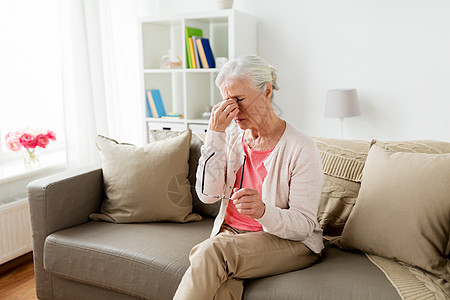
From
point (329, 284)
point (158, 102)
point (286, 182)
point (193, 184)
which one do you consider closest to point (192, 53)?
point (158, 102)

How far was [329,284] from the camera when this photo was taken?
1529 millimetres

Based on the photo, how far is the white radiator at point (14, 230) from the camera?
8.51 ft

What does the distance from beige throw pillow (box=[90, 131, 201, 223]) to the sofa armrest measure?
8 cm

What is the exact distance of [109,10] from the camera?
11.9 feet

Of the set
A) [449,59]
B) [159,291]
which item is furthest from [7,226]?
[449,59]

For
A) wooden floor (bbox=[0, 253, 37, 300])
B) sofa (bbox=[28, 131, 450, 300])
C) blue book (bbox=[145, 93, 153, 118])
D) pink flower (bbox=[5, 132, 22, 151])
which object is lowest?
wooden floor (bbox=[0, 253, 37, 300])

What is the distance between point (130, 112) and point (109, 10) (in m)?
0.85

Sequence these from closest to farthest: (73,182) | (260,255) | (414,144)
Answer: (260,255)
(414,144)
(73,182)

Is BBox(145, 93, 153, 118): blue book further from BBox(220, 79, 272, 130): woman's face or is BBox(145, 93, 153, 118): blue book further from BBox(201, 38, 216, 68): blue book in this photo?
BBox(220, 79, 272, 130): woman's face

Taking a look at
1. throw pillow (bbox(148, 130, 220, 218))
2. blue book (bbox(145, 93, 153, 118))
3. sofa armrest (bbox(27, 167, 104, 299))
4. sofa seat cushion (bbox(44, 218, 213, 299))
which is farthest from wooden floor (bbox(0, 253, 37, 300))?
blue book (bbox(145, 93, 153, 118))

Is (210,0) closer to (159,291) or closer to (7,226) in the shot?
(7,226)

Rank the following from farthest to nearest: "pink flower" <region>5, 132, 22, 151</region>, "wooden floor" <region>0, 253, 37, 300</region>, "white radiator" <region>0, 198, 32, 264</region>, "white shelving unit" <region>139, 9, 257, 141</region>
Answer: "white shelving unit" <region>139, 9, 257, 141</region>, "pink flower" <region>5, 132, 22, 151</region>, "white radiator" <region>0, 198, 32, 264</region>, "wooden floor" <region>0, 253, 37, 300</region>

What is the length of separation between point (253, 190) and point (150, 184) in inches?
32.0

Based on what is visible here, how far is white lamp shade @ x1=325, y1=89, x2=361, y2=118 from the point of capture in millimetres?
3209
